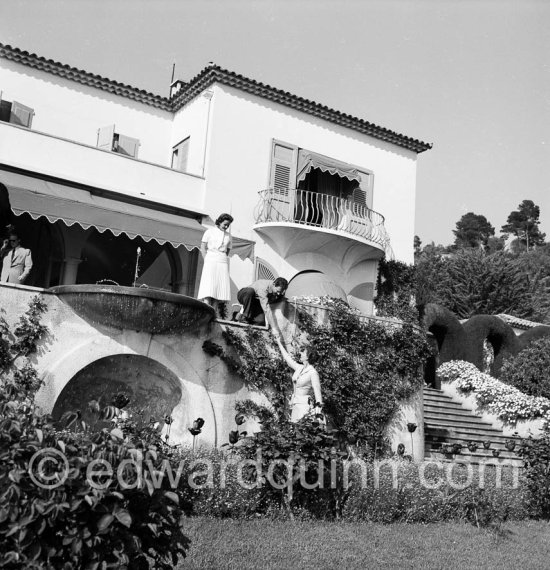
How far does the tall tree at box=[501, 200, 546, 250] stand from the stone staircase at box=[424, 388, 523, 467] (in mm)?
65317

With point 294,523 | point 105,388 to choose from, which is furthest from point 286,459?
point 105,388

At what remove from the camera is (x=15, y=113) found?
54.8 feet

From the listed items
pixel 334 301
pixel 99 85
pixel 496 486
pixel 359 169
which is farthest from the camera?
pixel 359 169

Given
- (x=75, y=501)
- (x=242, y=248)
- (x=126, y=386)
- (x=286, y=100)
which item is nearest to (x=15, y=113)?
(x=242, y=248)

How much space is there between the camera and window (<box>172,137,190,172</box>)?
734 inches

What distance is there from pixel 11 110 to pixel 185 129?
171 inches

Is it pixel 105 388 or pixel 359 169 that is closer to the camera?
pixel 105 388

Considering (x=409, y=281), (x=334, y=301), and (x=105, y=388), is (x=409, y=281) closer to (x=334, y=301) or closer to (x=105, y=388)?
(x=334, y=301)

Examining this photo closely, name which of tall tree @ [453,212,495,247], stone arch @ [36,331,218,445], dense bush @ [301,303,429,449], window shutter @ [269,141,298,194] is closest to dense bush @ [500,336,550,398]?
dense bush @ [301,303,429,449]

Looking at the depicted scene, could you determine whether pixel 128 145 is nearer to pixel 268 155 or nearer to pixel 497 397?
pixel 268 155

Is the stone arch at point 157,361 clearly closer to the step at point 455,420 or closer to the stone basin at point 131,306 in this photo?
the stone basin at point 131,306

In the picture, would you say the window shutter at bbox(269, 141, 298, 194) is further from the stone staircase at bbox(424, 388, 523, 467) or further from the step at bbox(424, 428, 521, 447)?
the step at bbox(424, 428, 521, 447)

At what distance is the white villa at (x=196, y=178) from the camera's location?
52.9 feet

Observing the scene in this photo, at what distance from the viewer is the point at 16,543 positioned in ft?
14.5
